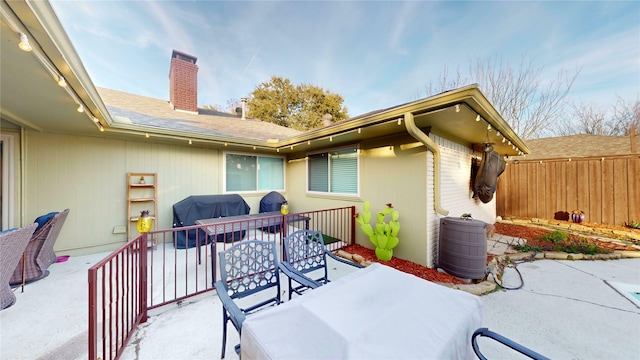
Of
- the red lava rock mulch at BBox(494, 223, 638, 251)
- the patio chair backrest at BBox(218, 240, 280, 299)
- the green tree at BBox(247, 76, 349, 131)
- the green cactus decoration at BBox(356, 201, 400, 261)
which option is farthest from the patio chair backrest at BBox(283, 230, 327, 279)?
the green tree at BBox(247, 76, 349, 131)

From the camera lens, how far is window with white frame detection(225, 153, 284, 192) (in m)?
5.90

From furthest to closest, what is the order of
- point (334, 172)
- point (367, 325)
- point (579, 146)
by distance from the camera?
Answer: point (579, 146), point (334, 172), point (367, 325)

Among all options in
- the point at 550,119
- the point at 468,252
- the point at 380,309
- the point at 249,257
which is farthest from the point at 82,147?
the point at 550,119

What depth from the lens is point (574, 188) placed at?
6.83 meters

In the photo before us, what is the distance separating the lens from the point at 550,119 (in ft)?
35.9

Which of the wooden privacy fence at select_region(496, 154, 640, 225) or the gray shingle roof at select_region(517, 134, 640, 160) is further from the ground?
the gray shingle roof at select_region(517, 134, 640, 160)

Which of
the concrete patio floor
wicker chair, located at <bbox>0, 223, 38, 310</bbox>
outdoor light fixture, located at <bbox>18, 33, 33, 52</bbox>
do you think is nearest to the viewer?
Answer: outdoor light fixture, located at <bbox>18, 33, 33, 52</bbox>

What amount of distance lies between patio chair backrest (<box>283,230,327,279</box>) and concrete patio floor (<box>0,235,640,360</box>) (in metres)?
0.92

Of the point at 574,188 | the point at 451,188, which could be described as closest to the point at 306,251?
the point at 451,188

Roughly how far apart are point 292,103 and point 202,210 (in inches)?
514

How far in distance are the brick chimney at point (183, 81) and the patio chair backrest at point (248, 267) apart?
289 inches

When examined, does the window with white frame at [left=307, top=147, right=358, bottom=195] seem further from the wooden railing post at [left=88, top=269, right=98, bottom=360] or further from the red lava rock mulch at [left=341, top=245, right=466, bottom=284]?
the wooden railing post at [left=88, top=269, right=98, bottom=360]

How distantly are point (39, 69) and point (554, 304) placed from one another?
20.5 ft

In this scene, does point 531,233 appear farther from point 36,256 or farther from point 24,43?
point 36,256
